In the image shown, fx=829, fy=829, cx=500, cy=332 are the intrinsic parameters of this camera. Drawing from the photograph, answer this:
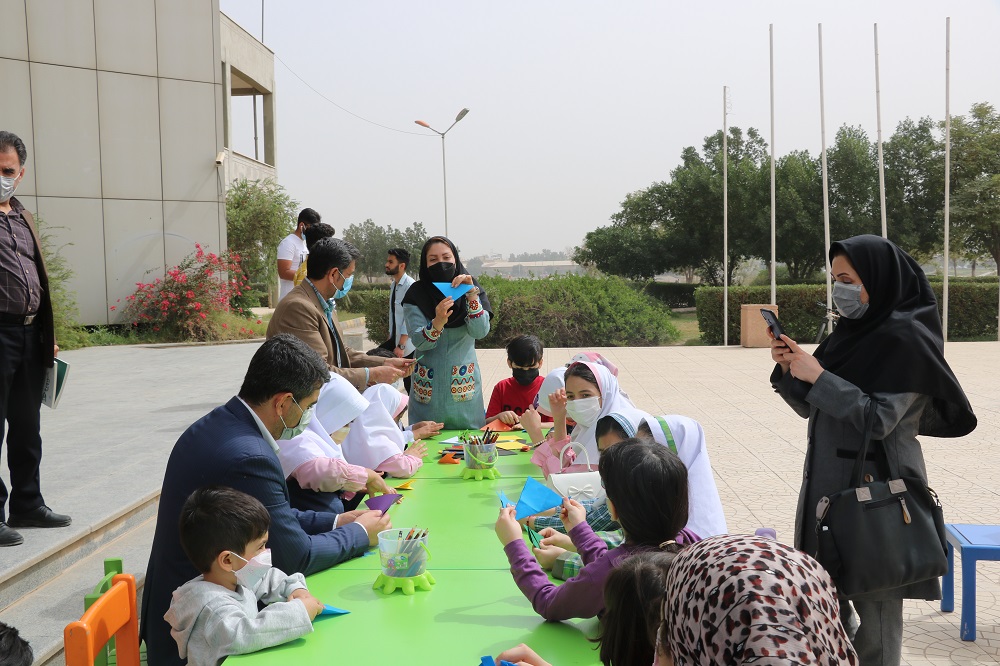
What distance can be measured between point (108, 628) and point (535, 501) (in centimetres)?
146

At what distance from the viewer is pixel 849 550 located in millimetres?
2502

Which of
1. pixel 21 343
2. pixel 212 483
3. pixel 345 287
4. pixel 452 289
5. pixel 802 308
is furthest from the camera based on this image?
pixel 802 308

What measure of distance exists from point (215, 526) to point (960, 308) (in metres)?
22.3

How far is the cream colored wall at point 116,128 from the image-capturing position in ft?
45.5

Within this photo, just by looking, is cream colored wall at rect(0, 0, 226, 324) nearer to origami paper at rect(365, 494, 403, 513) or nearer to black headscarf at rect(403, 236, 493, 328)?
black headscarf at rect(403, 236, 493, 328)

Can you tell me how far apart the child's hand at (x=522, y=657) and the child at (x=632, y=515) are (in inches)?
10.0

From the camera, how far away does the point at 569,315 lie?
19328 mm

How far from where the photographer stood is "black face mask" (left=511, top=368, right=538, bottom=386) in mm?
5004

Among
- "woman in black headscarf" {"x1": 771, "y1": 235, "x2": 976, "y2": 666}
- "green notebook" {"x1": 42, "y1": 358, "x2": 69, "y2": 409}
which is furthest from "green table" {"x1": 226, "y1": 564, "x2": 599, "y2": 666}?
"green notebook" {"x1": 42, "y1": 358, "x2": 69, "y2": 409}

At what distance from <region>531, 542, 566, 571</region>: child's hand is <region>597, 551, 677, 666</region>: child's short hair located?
2.40 ft

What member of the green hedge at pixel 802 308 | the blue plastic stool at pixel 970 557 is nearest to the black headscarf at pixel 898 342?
the blue plastic stool at pixel 970 557

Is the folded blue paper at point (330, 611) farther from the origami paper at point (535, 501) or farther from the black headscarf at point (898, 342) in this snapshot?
the black headscarf at point (898, 342)

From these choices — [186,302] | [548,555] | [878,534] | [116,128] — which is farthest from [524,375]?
[116,128]

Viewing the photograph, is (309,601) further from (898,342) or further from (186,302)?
(186,302)
